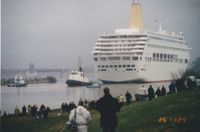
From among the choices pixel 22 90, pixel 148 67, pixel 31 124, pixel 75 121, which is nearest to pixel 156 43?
pixel 148 67

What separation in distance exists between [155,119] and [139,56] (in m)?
19.0

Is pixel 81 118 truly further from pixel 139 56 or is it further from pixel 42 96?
pixel 139 56

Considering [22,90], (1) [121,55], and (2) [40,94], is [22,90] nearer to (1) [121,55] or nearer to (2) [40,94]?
(2) [40,94]

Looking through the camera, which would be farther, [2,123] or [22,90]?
[22,90]

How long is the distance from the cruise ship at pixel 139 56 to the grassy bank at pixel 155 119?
41.2ft

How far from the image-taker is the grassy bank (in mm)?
9055

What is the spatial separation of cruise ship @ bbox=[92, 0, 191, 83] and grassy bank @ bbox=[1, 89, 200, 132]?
1256 cm

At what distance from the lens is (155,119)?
9.59 m

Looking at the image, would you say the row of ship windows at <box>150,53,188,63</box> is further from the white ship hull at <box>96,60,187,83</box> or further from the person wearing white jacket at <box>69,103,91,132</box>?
the person wearing white jacket at <box>69,103,91,132</box>

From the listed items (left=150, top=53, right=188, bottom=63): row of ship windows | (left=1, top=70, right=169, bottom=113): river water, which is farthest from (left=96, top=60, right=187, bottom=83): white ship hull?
(left=1, top=70, right=169, bottom=113): river water

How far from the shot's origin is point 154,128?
893 centimetres

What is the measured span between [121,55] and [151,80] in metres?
2.24
